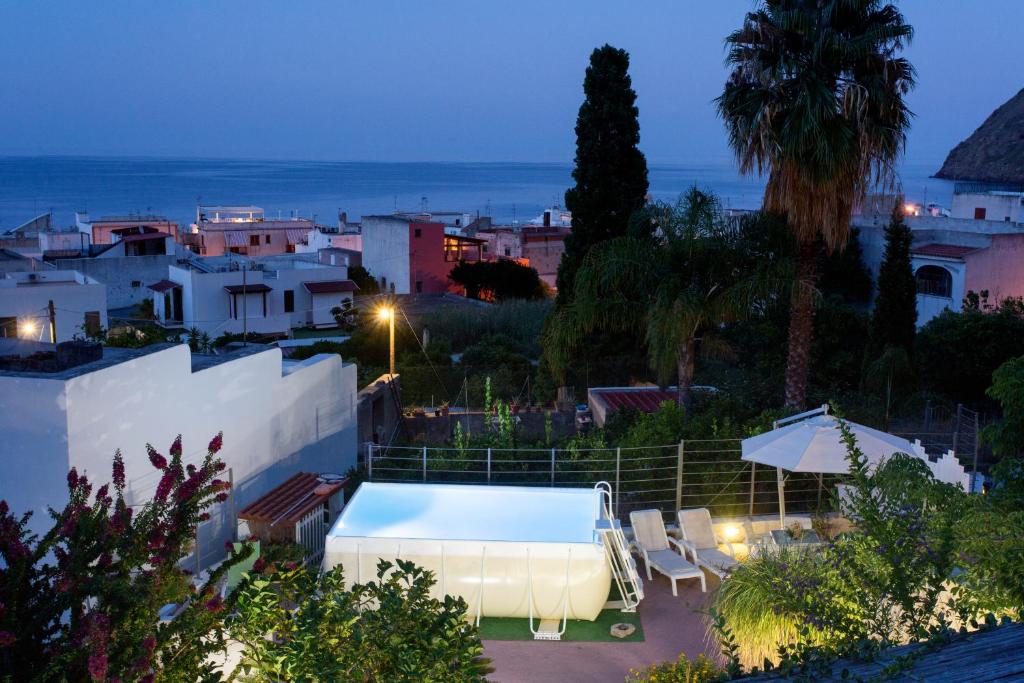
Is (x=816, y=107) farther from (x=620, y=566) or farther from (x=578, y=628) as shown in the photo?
(x=578, y=628)

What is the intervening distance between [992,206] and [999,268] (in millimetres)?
20787

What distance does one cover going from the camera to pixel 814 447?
32.4ft

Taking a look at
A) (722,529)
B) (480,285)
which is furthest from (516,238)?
(722,529)

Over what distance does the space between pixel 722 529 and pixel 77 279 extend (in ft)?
90.2

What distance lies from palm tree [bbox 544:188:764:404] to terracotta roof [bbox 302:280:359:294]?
25944 mm

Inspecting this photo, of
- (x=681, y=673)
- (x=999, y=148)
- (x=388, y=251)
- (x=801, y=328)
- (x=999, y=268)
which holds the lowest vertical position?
(x=681, y=673)

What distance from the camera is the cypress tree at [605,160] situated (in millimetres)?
20500

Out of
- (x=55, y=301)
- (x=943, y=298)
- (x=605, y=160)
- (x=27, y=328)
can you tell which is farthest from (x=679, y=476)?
(x=55, y=301)

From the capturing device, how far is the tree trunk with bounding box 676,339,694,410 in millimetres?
15445

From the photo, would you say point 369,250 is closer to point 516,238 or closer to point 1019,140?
point 516,238

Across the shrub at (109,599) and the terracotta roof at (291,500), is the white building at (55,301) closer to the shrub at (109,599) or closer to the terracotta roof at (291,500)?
the terracotta roof at (291,500)

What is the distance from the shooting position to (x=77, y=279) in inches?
1259

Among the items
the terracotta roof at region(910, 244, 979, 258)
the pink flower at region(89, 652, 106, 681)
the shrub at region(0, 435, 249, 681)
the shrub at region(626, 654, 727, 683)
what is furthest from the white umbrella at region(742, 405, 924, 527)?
the terracotta roof at region(910, 244, 979, 258)

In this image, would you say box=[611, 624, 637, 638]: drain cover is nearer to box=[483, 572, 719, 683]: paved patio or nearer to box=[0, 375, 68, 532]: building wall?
box=[483, 572, 719, 683]: paved patio
